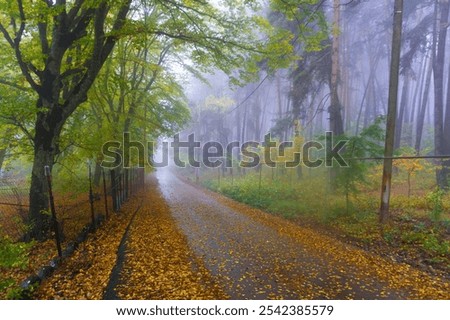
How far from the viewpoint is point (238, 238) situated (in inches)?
343

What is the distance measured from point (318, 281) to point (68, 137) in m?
8.19

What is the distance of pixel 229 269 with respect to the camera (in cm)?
622

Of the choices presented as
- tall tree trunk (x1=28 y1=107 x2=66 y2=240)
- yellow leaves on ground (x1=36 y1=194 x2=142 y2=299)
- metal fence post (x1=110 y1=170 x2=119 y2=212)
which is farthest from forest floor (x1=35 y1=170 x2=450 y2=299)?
metal fence post (x1=110 y1=170 x2=119 y2=212)

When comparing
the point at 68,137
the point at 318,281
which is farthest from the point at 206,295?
the point at 68,137

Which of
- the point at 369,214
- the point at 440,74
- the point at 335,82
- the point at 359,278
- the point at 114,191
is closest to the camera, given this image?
the point at 359,278

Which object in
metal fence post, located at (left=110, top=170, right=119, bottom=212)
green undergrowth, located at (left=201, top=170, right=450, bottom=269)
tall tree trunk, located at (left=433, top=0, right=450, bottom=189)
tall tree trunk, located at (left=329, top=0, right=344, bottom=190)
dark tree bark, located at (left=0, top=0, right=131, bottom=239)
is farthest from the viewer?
tall tree trunk, located at (left=433, top=0, right=450, bottom=189)

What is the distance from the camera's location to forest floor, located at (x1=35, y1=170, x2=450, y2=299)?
5.14 metres

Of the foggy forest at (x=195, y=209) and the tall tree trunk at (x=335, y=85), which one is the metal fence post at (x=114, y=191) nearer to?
the foggy forest at (x=195, y=209)

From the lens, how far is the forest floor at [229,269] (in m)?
5.14

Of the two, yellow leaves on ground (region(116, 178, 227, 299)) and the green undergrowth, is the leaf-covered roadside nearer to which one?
yellow leaves on ground (region(116, 178, 227, 299))

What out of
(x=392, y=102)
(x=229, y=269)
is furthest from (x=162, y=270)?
(x=392, y=102)

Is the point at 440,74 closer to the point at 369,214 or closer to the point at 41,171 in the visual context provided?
the point at 369,214

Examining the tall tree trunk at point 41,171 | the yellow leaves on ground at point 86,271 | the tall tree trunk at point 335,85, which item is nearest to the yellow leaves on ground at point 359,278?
the yellow leaves on ground at point 86,271

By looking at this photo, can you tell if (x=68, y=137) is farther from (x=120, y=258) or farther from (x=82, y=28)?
(x=120, y=258)
